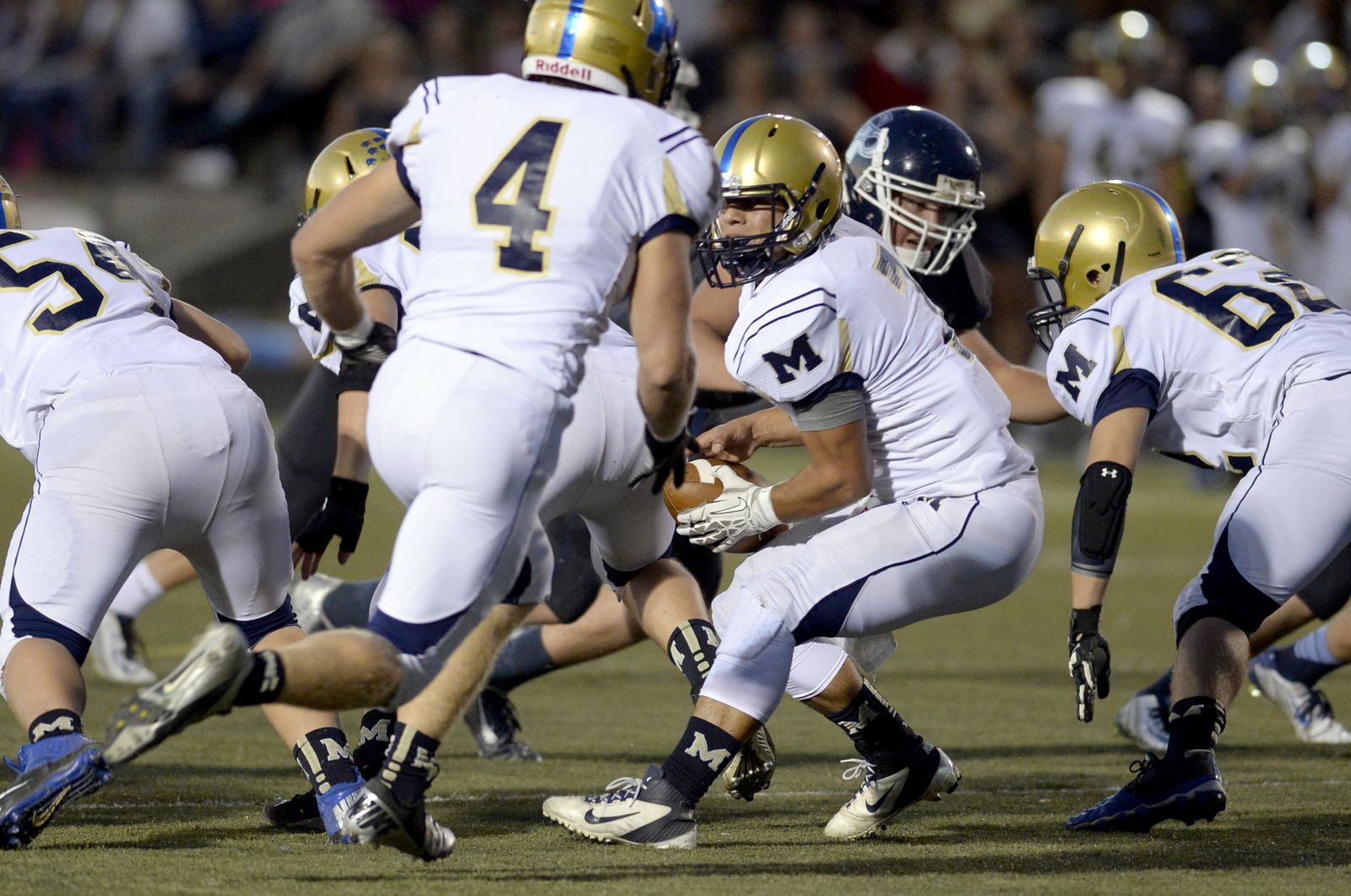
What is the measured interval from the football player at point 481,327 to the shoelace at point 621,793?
538mm

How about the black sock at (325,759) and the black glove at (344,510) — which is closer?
the black sock at (325,759)

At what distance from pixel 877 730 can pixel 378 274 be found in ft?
5.63

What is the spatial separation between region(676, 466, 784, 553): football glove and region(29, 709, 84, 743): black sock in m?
1.34

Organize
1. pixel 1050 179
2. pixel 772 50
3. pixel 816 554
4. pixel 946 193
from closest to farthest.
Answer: pixel 816 554
pixel 946 193
pixel 1050 179
pixel 772 50

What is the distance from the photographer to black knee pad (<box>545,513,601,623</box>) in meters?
5.29

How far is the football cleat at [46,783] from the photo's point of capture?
138 inches

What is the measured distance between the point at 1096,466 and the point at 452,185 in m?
1.59

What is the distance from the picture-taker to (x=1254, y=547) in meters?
4.11

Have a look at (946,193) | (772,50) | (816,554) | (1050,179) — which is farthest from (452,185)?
(772,50)

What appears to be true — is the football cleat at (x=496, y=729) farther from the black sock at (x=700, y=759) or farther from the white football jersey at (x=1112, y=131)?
the white football jersey at (x=1112, y=131)

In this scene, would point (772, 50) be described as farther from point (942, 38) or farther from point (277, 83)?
point (277, 83)

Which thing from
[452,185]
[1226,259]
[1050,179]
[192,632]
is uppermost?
[452,185]

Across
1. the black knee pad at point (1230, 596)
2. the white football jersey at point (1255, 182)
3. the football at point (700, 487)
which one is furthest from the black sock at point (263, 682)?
the white football jersey at point (1255, 182)

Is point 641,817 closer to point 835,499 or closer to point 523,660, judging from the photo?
point 835,499
